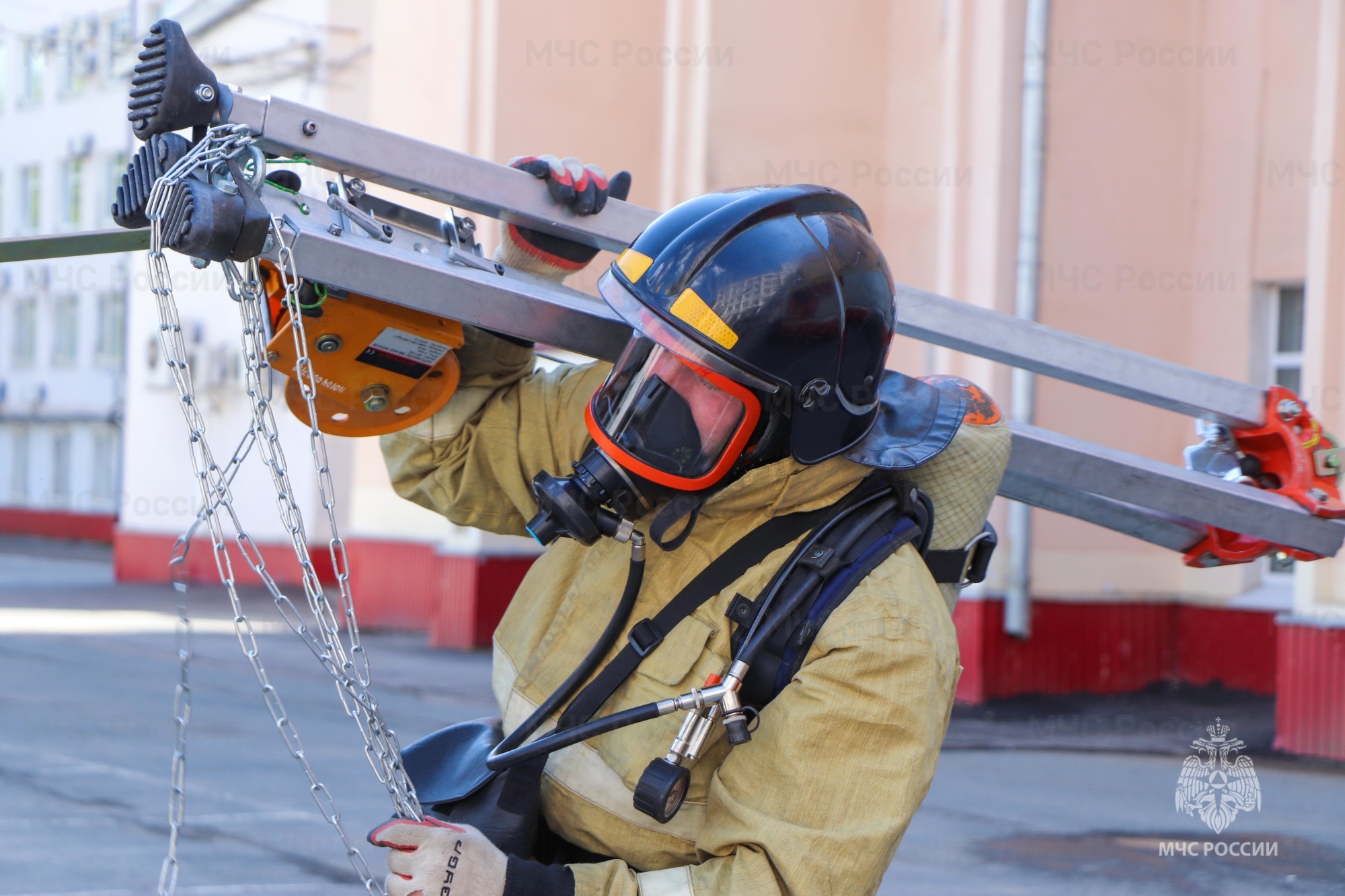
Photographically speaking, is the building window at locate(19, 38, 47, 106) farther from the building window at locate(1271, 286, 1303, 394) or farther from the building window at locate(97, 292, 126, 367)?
the building window at locate(1271, 286, 1303, 394)

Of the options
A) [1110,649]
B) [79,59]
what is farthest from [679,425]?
[79,59]

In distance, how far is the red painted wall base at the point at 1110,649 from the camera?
8820 mm

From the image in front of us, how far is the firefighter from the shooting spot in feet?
5.87

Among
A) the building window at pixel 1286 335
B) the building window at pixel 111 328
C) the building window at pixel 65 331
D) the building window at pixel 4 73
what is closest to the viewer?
the building window at pixel 1286 335

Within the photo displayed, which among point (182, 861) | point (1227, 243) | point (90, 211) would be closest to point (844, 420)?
point (182, 861)

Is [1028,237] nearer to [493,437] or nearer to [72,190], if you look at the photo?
[493,437]

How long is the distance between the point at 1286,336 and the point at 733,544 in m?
8.07

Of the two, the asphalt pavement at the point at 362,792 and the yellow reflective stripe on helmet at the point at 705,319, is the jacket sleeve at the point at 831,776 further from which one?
the asphalt pavement at the point at 362,792

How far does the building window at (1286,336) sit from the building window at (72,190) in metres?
22.1

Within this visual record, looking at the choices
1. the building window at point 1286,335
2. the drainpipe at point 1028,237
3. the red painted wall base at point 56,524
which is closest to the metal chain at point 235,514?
the drainpipe at point 1028,237

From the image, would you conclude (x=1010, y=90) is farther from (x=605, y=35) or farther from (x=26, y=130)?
(x=26, y=130)

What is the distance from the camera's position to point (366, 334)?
81.0 inches

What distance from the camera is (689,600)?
203 centimetres

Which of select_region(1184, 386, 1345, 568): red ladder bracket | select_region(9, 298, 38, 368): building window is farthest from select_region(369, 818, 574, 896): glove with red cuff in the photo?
select_region(9, 298, 38, 368): building window
